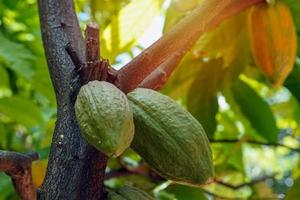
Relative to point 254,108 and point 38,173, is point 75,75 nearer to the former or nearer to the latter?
point 38,173

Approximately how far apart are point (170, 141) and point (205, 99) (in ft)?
2.53

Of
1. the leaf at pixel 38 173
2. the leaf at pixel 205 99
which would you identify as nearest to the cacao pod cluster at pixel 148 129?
the leaf at pixel 38 173

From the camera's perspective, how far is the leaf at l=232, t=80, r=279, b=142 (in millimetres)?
1507

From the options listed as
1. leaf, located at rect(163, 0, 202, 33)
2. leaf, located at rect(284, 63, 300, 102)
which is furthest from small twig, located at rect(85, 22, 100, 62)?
leaf, located at rect(284, 63, 300, 102)

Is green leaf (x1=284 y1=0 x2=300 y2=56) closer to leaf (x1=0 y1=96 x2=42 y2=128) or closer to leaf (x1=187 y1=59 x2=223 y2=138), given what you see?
leaf (x1=187 y1=59 x2=223 y2=138)

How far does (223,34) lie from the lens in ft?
4.18

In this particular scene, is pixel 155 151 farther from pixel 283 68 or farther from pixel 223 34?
pixel 223 34

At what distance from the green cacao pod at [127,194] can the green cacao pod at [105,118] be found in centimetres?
7

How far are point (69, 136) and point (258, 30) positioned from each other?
0.57 metres

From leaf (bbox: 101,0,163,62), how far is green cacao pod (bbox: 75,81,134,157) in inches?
22.8

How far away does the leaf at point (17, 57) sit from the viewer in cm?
122

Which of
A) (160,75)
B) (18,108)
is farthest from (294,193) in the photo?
(18,108)

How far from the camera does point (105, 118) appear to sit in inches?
24.5

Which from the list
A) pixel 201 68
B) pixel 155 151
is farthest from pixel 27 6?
pixel 155 151
